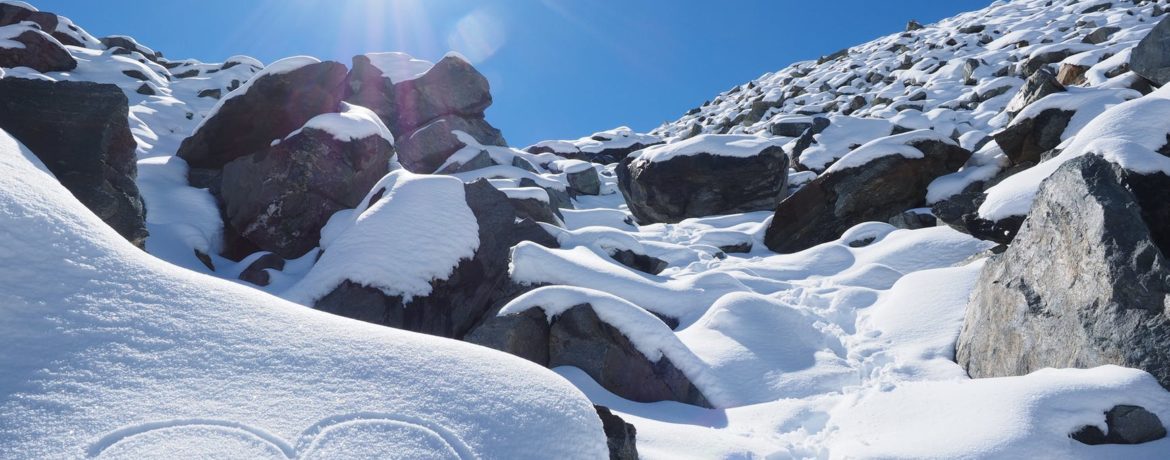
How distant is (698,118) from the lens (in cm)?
5775

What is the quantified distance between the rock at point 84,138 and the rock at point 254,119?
620 centimetres

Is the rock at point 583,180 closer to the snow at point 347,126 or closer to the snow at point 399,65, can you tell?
the snow at point 399,65

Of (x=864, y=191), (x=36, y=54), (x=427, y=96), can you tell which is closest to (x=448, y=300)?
(x=864, y=191)

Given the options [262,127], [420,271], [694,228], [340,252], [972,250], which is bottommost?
[972,250]

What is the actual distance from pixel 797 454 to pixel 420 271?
6301 millimetres

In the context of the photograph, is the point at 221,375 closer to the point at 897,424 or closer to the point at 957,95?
the point at 897,424

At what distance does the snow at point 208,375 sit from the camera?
101 inches

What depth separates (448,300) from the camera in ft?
31.5

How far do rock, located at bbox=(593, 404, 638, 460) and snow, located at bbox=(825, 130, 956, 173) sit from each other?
12814 millimetres

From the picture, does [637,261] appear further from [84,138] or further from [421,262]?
[84,138]

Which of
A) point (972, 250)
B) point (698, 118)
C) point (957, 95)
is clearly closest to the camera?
Answer: point (972, 250)

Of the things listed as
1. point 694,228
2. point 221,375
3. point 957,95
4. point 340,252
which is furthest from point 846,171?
point 957,95

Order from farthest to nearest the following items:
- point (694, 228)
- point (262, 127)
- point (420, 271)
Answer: point (694, 228) → point (262, 127) → point (420, 271)

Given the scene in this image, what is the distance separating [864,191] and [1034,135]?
341cm
